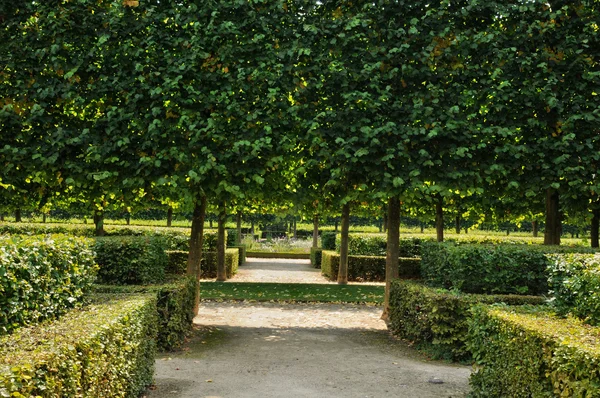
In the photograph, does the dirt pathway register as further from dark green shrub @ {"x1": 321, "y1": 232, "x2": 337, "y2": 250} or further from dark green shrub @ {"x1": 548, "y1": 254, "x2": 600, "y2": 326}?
dark green shrub @ {"x1": 321, "y1": 232, "x2": 337, "y2": 250}

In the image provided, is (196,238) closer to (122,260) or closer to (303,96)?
(122,260)

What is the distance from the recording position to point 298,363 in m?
9.36

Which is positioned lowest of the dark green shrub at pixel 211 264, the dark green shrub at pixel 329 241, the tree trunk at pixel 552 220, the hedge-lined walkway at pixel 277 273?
the hedge-lined walkway at pixel 277 273

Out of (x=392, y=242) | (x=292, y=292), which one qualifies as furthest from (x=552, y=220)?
(x=292, y=292)

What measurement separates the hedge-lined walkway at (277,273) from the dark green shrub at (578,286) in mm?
14376

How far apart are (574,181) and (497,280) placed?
2.73 m

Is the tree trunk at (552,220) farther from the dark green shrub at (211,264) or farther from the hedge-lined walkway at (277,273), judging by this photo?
the dark green shrub at (211,264)

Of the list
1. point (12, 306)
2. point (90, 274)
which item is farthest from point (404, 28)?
point (12, 306)

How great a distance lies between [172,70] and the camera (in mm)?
11094

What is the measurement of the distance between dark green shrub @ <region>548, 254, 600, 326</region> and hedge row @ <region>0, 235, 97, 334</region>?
5740 mm

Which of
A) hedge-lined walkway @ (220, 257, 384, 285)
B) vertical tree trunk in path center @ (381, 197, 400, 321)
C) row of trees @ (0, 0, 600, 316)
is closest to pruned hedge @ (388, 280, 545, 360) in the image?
row of trees @ (0, 0, 600, 316)

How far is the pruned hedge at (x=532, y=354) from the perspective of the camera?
450 centimetres

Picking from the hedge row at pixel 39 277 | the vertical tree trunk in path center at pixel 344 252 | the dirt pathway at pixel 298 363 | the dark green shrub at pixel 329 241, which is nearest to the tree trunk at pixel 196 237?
the dirt pathway at pixel 298 363

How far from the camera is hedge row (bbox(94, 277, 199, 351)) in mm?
9227
